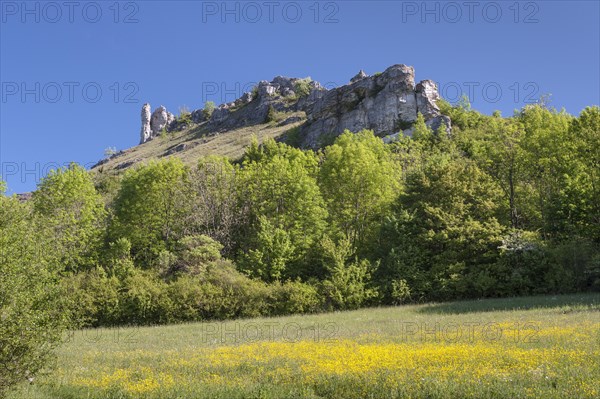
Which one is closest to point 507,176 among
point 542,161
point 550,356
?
point 542,161

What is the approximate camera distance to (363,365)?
13719 millimetres

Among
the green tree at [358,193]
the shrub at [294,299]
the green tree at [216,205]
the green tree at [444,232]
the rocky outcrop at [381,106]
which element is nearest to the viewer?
the shrub at [294,299]

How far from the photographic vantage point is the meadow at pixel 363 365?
37.7 feet

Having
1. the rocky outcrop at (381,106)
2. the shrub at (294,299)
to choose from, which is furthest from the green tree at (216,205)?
the rocky outcrop at (381,106)

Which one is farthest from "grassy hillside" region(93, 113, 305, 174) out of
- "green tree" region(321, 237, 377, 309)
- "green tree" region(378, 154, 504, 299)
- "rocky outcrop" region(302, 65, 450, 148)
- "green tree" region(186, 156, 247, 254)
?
"green tree" region(378, 154, 504, 299)

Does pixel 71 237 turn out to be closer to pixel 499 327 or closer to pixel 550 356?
pixel 499 327

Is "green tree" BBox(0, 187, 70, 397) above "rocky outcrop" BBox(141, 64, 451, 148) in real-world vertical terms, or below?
below

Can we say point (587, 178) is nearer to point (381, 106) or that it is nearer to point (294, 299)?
point (294, 299)

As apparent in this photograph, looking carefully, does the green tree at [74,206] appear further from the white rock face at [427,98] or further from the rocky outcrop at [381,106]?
the white rock face at [427,98]

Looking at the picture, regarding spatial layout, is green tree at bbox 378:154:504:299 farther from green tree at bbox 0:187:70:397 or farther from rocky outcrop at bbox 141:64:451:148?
rocky outcrop at bbox 141:64:451:148

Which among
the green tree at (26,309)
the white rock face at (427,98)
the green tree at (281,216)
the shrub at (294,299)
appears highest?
the white rock face at (427,98)

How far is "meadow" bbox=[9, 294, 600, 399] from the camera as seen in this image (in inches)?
453

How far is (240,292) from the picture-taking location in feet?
125

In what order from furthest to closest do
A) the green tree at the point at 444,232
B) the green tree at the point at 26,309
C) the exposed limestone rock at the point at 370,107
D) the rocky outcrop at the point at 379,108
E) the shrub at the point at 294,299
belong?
the exposed limestone rock at the point at 370,107, the rocky outcrop at the point at 379,108, the green tree at the point at 444,232, the shrub at the point at 294,299, the green tree at the point at 26,309
